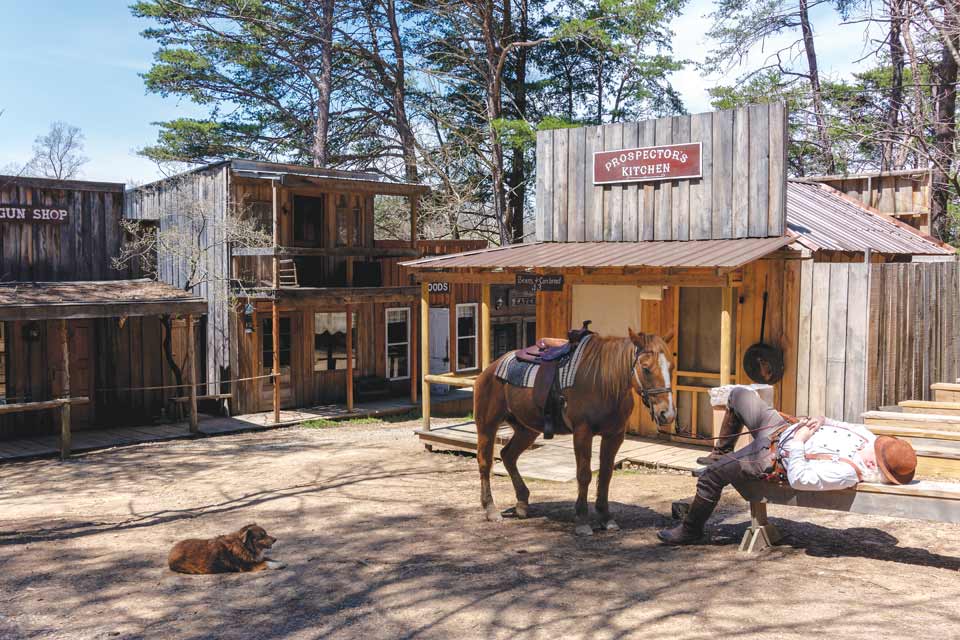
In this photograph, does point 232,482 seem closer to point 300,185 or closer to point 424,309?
point 424,309

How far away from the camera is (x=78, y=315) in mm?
13812

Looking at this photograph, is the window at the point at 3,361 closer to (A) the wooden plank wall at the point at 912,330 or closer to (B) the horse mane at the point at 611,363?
(B) the horse mane at the point at 611,363

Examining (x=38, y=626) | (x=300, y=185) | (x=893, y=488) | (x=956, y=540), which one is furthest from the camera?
(x=300, y=185)

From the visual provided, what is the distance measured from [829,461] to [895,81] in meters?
17.2

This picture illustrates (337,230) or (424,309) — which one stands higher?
(337,230)

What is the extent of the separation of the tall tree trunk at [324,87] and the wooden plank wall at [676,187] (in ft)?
44.8

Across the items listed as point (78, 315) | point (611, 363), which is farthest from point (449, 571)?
point (78, 315)

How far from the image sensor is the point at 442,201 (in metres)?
25.8

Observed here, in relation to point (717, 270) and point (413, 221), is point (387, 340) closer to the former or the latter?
point (413, 221)

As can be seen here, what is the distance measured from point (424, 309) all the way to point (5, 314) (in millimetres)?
6549

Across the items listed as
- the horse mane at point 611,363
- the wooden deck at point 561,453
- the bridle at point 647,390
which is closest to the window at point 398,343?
the wooden deck at point 561,453

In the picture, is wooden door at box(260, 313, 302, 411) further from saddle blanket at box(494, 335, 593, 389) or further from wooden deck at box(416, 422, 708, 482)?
saddle blanket at box(494, 335, 593, 389)

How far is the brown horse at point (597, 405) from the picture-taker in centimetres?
724

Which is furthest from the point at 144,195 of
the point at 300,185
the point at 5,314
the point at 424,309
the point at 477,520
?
the point at 477,520
